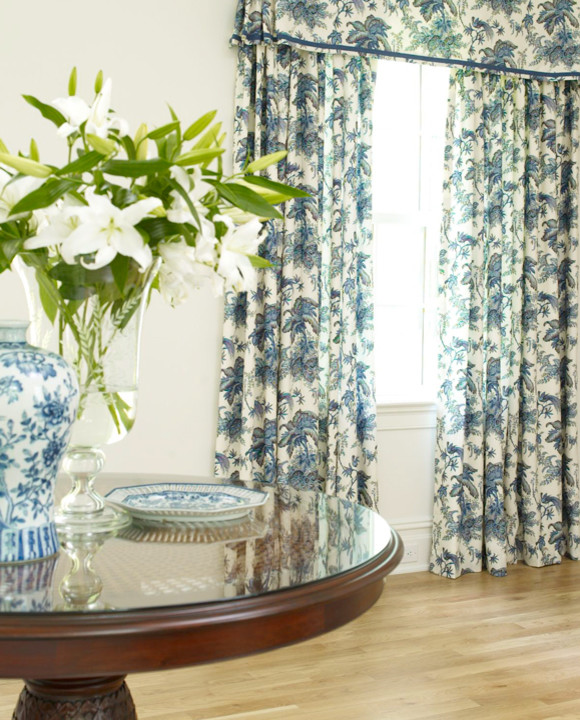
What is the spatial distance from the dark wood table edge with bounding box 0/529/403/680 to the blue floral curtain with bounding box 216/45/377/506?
2811mm

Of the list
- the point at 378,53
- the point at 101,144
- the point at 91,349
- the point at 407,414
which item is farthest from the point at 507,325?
the point at 101,144

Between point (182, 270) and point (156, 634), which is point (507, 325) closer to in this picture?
point (182, 270)

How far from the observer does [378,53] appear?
423 cm

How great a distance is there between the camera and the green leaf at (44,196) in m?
1.28

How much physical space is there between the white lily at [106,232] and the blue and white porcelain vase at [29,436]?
6.2 inches

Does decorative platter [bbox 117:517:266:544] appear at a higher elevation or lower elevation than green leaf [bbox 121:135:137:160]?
lower

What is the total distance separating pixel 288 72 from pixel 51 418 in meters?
3.11

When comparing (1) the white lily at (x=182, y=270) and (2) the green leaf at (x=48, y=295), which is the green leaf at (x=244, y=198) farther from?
(2) the green leaf at (x=48, y=295)

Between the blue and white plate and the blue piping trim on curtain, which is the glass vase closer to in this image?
the blue and white plate

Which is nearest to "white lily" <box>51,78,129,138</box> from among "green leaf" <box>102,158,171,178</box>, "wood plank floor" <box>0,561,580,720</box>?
"green leaf" <box>102,158,171,178</box>

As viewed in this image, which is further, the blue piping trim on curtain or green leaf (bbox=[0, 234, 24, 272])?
the blue piping trim on curtain

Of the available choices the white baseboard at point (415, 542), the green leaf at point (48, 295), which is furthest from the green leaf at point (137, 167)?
the white baseboard at point (415, 542)

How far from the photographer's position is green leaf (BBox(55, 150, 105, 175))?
1.30 metres

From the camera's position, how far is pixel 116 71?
3.81 meters
